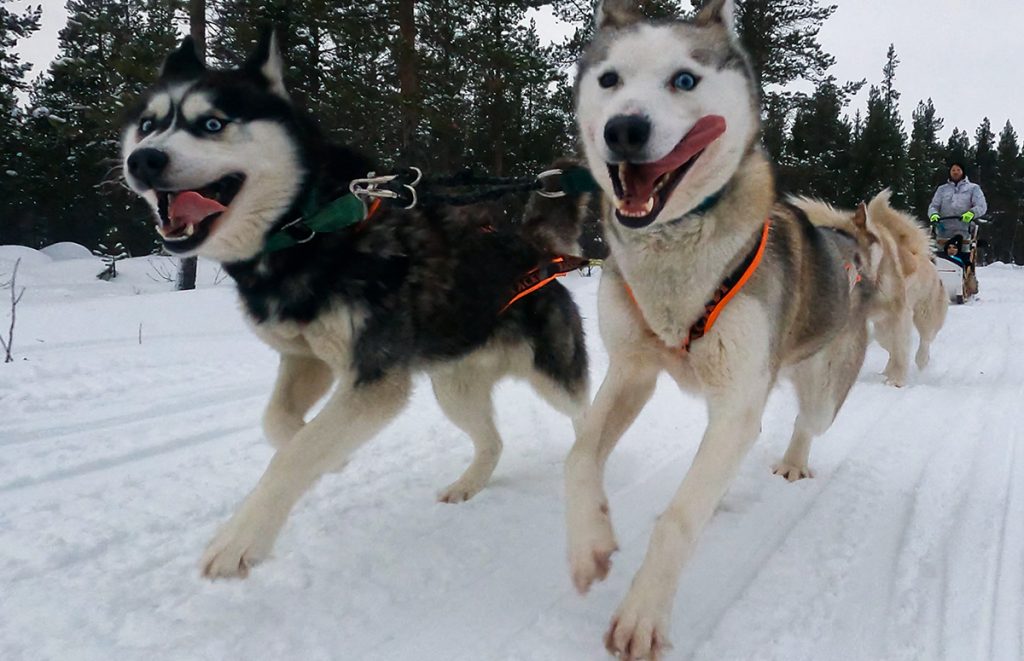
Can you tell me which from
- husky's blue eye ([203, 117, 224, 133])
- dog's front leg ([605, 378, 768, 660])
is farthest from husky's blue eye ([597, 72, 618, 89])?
husky's blue eye ([203, 117, 224, 133])

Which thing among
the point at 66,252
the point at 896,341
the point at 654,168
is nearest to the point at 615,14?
the point at 654,168

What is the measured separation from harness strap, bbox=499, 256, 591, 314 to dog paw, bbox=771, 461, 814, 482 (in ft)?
4.04

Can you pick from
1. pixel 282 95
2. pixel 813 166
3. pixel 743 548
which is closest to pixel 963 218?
pixel 743 548

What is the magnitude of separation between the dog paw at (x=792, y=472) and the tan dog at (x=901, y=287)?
229cm

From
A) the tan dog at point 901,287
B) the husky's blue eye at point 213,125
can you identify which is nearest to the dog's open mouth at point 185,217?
the husky's blue eye at point 213,125

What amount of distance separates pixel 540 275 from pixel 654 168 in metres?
1.22

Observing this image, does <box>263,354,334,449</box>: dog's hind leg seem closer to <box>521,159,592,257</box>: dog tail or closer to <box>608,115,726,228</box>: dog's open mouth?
<box>521,159,592,257</box>: dog tail

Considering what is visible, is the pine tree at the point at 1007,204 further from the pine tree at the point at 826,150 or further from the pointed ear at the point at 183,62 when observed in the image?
the pointed ear at the point at 183,62

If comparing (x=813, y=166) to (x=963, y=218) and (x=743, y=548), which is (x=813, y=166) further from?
(x=743, y=548)

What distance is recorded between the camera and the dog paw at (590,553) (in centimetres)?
176

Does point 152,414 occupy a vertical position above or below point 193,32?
below

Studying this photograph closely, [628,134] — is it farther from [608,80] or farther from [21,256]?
[21,256]

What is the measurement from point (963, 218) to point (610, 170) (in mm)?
10099

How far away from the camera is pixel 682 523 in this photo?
5.75ft
